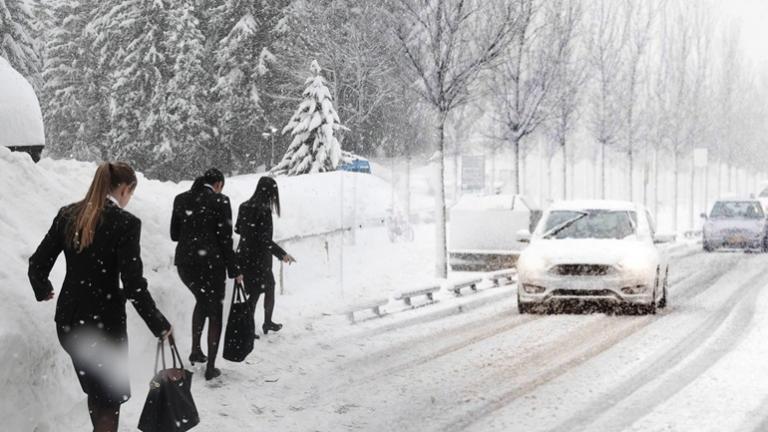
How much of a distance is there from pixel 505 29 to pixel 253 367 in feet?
40.6

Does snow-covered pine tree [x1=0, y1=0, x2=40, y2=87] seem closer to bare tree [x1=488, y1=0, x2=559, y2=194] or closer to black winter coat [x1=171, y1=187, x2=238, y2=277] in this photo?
bare tree [x1=488, y1=0, x2=559, y2=194]

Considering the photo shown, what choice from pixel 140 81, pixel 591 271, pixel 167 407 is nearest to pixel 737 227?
pixel 591 271

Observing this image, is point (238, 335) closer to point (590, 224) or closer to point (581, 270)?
point (581, 270)

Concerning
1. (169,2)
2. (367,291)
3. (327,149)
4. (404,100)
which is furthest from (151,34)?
(367,291)

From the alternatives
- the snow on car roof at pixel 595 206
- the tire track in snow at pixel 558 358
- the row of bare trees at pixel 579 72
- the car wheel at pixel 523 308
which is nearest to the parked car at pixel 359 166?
the row of bare trees at pixel 579 72

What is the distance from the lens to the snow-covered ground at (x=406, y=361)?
24.1ft

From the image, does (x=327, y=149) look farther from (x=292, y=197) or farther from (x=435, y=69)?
(x=435, y=69)

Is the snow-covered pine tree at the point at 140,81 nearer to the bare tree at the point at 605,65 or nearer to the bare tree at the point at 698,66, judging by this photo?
the bare tree at the point at 605,65

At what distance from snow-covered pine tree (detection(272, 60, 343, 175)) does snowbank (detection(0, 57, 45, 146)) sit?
17.8m

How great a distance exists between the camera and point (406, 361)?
10.3 meters

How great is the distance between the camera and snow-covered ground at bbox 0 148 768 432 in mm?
7336

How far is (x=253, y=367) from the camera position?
9648 mm

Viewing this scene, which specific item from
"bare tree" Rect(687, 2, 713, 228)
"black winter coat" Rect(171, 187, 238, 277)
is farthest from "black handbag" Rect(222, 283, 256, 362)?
"bare tree" Rect(687, 2, 713, 228)

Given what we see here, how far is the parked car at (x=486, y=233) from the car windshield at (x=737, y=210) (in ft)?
36.0
